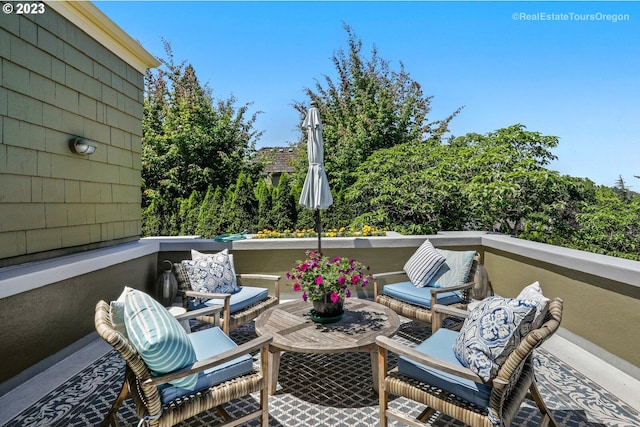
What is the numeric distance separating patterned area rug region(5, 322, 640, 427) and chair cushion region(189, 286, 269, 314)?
0.74 m

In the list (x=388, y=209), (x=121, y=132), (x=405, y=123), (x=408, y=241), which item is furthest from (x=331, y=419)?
(x=405, y=123)

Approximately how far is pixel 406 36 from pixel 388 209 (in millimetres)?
4641

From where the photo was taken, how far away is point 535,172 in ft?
15.7

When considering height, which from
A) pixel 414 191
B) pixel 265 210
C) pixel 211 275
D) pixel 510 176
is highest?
pixel 510 176

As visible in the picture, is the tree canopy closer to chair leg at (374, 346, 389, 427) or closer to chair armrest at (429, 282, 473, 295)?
chair armrest at (429, 282, 473, 295)

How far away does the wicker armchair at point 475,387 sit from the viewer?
165 centimetres

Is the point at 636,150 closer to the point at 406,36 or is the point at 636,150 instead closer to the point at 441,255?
the point at 406,36

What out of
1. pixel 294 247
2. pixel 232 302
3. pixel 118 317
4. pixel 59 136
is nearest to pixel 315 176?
pixel 294 247

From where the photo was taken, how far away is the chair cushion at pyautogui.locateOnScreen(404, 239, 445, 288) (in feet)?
12.5

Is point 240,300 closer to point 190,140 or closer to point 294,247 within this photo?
point 294,247

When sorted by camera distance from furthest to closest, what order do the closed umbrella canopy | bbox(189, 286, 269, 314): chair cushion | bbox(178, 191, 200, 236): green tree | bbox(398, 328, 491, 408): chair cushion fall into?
Answer: bbox(178, 191, 200, 236): green tree
the closed umbrella canopy
bbox(189, 286, 269, 314): chair cushion
bbox(398, 328, 491, 408): chair cushion

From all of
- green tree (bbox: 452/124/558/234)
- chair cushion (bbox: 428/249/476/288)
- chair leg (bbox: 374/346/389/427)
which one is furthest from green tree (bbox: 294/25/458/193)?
chair leg (bbox: 374/346/389/427)

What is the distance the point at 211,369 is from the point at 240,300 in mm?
1476

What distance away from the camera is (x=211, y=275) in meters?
3.61
